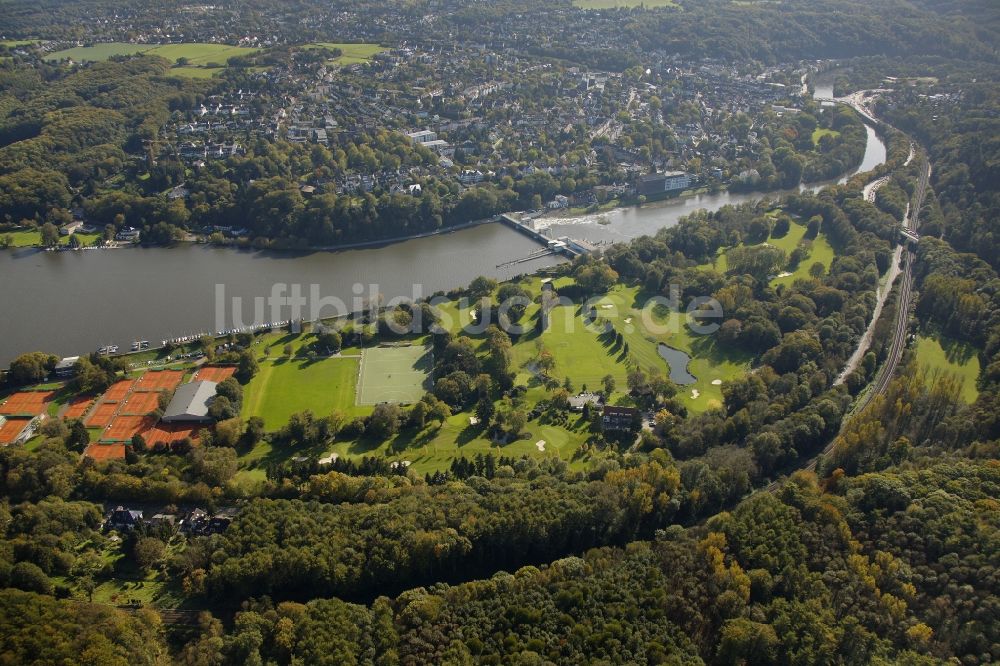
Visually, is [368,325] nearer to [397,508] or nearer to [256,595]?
[397,508]

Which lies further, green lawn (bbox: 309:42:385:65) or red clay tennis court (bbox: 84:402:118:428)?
green lawn (bbox: 309:42:385:65)

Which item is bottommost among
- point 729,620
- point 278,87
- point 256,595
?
point 256,595

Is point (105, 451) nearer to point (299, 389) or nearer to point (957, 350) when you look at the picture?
point (299, 389)

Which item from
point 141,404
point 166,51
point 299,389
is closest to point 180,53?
point 166,51

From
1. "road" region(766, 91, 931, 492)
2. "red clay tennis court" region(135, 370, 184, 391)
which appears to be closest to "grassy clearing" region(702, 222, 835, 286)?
"road" region(766, 91, 931, 492)

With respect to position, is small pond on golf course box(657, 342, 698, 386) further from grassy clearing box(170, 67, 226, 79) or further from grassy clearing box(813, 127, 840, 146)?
grassy clearing box(170, 67, 226, 79)

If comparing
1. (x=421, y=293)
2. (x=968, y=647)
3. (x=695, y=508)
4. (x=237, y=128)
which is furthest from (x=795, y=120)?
(x=968, y=647)

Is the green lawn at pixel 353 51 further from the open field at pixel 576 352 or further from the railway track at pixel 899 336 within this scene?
the railway track at pixel 899 336
